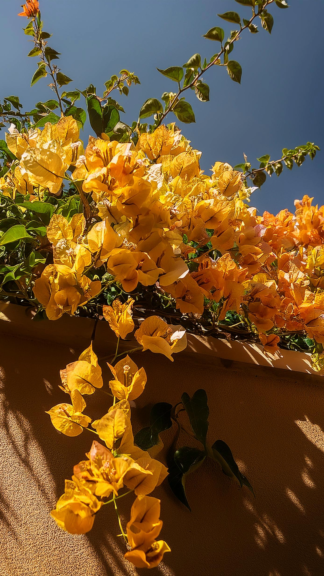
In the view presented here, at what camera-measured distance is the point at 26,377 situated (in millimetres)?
595

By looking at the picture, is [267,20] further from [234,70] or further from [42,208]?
[42,208]

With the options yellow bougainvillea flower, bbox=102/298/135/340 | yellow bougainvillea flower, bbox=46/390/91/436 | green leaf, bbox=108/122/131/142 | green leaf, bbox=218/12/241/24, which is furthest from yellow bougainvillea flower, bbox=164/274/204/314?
green leaf, bbox=218/12/241/24

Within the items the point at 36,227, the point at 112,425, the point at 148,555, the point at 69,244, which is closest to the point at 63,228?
the point at 69,244

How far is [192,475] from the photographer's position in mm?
602

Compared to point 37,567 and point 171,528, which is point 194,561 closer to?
point 171,528

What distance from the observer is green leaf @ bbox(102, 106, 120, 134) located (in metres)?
0.67

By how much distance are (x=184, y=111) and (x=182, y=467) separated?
2.21 ft

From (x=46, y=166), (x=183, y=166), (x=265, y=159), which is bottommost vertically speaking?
(x=46, y=166)

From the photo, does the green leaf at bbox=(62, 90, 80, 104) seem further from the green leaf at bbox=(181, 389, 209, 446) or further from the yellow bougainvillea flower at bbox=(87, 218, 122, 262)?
the green leaf at bbox=(181, 389, 209, 446)

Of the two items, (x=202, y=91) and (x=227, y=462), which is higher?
(x=202, y=91)

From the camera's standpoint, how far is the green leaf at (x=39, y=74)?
801 mm

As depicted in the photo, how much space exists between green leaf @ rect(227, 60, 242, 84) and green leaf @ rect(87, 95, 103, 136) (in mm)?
277

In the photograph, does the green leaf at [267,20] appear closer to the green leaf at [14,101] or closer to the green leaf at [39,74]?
the green leaf at [39,74]

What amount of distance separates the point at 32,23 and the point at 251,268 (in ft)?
2.53
